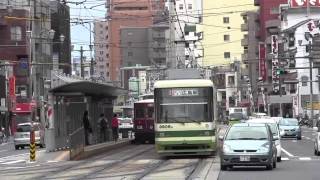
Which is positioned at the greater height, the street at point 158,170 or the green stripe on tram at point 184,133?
the green stripe on tram at point 184,133

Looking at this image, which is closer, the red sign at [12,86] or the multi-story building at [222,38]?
the red sign at [12,86]

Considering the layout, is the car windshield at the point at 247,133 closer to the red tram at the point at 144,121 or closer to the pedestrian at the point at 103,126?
the pedestrian at the point at 103,126

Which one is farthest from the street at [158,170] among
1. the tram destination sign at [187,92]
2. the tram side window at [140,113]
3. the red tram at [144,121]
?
the tram side window at [140,113]

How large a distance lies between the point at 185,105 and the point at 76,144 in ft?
19.4

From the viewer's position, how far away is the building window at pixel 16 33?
310ft

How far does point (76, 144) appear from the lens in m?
34.0

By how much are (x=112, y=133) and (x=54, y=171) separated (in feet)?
76.3

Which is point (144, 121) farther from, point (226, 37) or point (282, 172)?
point (226, 37)

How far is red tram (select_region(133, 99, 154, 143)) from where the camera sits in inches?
1969

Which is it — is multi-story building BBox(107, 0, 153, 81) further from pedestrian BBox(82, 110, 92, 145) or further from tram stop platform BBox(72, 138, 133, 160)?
tram stop platform BBox(72, 138, 133, 160)

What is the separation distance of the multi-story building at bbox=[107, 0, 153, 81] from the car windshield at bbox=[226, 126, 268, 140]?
1423cm

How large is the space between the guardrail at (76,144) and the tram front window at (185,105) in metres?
4.21

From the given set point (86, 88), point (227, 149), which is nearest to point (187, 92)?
point (227, 149)

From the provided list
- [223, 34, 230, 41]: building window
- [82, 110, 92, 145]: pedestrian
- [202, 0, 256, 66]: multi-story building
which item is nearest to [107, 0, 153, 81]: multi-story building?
[82, 110, 92, 145]: pedestrian
